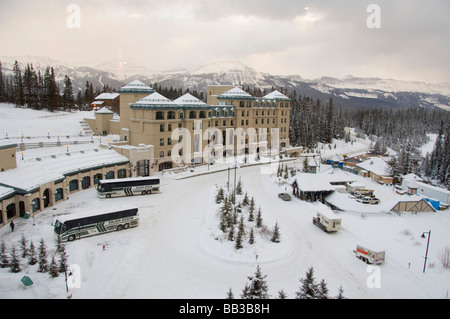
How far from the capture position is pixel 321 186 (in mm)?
41000

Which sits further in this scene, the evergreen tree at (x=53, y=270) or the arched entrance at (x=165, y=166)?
the arched entrance at (x=165, y=166)

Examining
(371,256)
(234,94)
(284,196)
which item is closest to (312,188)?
(284,196)

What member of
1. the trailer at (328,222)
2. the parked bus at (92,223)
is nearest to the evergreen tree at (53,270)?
the parked bus at (92,223)

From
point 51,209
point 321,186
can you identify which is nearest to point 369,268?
point 321,186

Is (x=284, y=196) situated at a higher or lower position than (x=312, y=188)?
lower

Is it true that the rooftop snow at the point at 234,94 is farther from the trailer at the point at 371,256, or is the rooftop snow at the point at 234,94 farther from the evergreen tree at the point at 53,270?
the evergreen tree at the point at 53,270

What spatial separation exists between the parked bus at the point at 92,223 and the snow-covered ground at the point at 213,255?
0.74 meters

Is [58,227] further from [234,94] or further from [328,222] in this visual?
[234,94]

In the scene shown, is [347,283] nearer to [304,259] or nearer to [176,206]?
[304,259]

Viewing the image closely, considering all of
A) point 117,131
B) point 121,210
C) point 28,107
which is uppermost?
point 28,107

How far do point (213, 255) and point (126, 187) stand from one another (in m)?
17.5

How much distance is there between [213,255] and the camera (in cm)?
2470

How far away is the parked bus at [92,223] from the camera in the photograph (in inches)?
1001
